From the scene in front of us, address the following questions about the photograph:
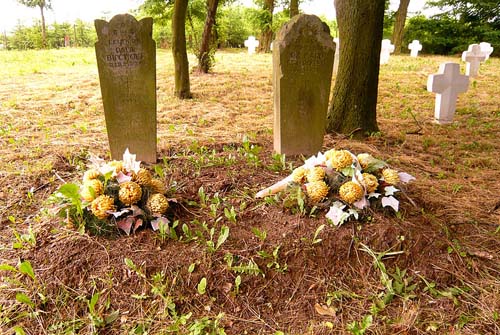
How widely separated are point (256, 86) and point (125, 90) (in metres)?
4.84

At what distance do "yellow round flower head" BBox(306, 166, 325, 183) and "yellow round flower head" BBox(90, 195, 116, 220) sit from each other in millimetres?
1403

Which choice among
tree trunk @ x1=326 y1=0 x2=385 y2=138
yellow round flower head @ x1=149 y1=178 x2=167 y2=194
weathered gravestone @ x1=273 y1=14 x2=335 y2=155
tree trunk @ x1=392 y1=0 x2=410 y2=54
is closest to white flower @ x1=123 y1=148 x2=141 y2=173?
yellow round flower head @ x1=149 y1=178 x2=167 y2=194

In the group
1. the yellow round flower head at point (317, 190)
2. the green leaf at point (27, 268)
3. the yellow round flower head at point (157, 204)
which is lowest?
the green leaf at point (27, 268)

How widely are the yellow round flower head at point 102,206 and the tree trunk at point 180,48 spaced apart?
15.7 feet

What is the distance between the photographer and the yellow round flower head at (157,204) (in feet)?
8.38

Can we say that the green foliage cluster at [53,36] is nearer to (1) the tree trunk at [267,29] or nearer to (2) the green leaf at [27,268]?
(1) the tree trunk at [267,29]

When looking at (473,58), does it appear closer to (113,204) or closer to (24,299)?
(113,204)

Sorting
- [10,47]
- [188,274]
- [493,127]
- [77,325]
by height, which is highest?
[10,47]

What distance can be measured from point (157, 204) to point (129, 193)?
20 centimetres

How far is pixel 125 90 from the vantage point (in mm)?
3598

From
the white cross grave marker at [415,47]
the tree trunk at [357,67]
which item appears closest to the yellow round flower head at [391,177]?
the tree trunk at [357,67]

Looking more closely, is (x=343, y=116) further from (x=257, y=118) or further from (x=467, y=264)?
(x=467, y=264)

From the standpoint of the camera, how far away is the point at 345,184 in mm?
2561

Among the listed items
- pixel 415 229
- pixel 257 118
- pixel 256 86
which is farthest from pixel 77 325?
pixel 256 86
